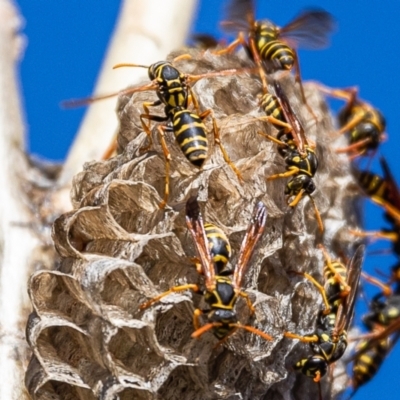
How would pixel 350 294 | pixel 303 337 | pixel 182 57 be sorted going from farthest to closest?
pixel 182 57
pixel 350 294
pixel 303 337

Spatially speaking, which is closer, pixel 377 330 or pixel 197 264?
pixel 197 264

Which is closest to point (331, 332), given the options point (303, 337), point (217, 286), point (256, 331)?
point (303, 337)

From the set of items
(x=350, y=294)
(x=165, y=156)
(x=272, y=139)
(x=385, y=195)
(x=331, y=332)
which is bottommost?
(x=331, y=332)

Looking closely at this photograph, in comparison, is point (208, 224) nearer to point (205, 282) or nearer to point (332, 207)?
point (205, 282)

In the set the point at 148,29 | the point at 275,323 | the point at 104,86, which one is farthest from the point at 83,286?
the point at 148,29

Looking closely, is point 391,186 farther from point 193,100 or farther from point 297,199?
point 193,100

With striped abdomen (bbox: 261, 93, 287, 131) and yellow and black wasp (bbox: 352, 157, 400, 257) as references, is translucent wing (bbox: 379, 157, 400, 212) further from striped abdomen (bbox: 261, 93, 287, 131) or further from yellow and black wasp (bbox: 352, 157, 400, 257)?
striped abdomen (bbox: 261, 93, 287, 131)
